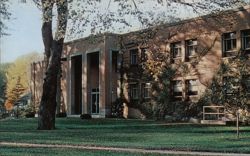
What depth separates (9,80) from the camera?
336 feet

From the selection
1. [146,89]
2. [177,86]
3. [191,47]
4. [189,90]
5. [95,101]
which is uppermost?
[191,47]

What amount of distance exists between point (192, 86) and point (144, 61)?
20.6 feet

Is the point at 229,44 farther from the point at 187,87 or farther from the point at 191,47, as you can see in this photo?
the point at 187,87

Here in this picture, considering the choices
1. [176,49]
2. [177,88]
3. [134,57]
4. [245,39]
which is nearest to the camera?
[245,39]

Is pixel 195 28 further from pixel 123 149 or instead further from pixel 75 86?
pixel 123 149

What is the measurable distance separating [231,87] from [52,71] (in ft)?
39.8

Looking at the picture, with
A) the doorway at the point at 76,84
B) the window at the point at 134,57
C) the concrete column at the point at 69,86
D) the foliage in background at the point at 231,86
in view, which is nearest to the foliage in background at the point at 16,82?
the concrete column at the point at 69,86

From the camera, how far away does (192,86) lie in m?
43.1

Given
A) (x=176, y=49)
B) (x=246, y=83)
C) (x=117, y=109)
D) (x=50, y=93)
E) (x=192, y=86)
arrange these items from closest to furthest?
(x=50, y=93) → (x=246, y=83) → (x=192, y=86) → (x=176, y=49) → (x=117, y=109)

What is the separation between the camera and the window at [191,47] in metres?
42.8

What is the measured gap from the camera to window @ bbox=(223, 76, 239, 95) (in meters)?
34.1

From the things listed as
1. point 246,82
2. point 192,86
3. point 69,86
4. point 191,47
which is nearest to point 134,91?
point 192,86

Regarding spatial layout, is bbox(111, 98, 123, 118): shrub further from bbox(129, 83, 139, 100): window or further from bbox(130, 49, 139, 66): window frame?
bbox(130, 49, 139, 66): window frame

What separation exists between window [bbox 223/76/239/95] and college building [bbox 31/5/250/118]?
247 mm
